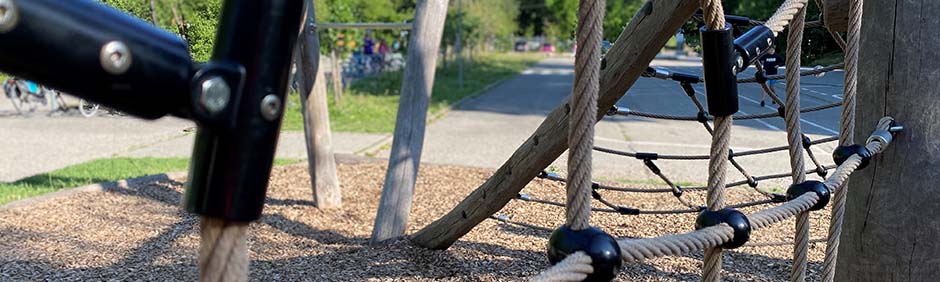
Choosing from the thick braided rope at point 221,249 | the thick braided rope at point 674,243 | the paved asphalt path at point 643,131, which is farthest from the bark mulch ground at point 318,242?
the thick braided rope at point 221,249

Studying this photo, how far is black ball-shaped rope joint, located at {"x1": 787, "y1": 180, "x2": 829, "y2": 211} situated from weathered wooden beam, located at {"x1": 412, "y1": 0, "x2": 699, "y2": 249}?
0.63 metres

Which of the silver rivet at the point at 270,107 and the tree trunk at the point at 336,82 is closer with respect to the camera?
the silver rivet at the point at 270,107

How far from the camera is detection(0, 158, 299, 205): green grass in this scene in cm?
532

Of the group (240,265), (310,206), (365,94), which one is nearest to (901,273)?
(240,265)

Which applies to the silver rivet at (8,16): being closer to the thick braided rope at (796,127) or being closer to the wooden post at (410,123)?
the thick braided rope at (796,127)

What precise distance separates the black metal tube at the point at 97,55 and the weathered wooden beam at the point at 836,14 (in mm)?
2287

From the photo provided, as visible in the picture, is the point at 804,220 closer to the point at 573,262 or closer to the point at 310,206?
the point at 573,262

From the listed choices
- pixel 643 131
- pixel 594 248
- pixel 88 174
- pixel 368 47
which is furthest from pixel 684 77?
pixel 368 47

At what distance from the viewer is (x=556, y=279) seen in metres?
0.81

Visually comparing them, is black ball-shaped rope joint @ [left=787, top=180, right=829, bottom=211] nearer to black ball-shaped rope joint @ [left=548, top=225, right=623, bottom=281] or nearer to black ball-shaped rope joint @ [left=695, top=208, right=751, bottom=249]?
black ball-shaped rope joint @ [left=695, top=208, right=751, bottom=249]

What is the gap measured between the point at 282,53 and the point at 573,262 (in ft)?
1.36

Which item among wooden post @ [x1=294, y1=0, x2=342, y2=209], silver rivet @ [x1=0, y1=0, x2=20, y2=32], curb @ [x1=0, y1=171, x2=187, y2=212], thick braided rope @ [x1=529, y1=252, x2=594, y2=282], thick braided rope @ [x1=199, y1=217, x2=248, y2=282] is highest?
silver rivet @ [x1=0, y1=0, x2=20, y2=32]

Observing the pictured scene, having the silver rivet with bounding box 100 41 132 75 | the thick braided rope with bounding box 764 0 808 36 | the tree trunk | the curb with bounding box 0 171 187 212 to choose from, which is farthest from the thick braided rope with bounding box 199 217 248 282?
the tree trunk

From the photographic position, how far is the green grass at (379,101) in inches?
360
